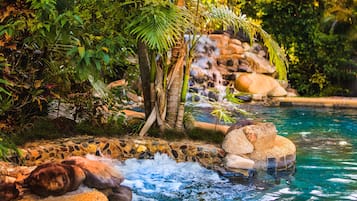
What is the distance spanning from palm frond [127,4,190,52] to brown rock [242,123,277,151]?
5.21 feet

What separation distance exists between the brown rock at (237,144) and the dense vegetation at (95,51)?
0.72 metres

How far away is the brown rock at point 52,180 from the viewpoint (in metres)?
3.65

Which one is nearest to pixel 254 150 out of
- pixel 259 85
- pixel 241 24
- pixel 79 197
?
pixel 241 24

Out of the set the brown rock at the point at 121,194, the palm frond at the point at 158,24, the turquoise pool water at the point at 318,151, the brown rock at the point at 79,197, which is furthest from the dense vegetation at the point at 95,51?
the turquoise pool water at the point at 318,151

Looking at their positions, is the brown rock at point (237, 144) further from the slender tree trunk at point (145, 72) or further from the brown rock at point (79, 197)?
the brown rock at point (79, 197)

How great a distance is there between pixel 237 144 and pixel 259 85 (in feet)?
28.3

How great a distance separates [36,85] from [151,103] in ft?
4.94

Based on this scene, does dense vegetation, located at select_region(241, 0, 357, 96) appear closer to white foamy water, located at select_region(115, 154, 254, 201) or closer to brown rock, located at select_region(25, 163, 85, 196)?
white foamy water, located at select_region(115, 154, 254, 201)

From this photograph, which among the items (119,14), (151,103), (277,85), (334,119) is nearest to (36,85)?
(119,14)

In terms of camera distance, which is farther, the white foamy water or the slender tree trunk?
the slender tree trunk

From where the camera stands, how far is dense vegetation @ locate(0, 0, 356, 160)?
12.3 feet

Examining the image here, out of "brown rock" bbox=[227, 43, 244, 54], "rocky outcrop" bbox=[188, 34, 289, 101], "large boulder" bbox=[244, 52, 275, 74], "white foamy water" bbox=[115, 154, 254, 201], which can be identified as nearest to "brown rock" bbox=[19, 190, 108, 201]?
"white foamy water" bbox=[115, 154, 254, 201]

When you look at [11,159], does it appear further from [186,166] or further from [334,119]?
[334,119]

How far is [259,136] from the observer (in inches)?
213
